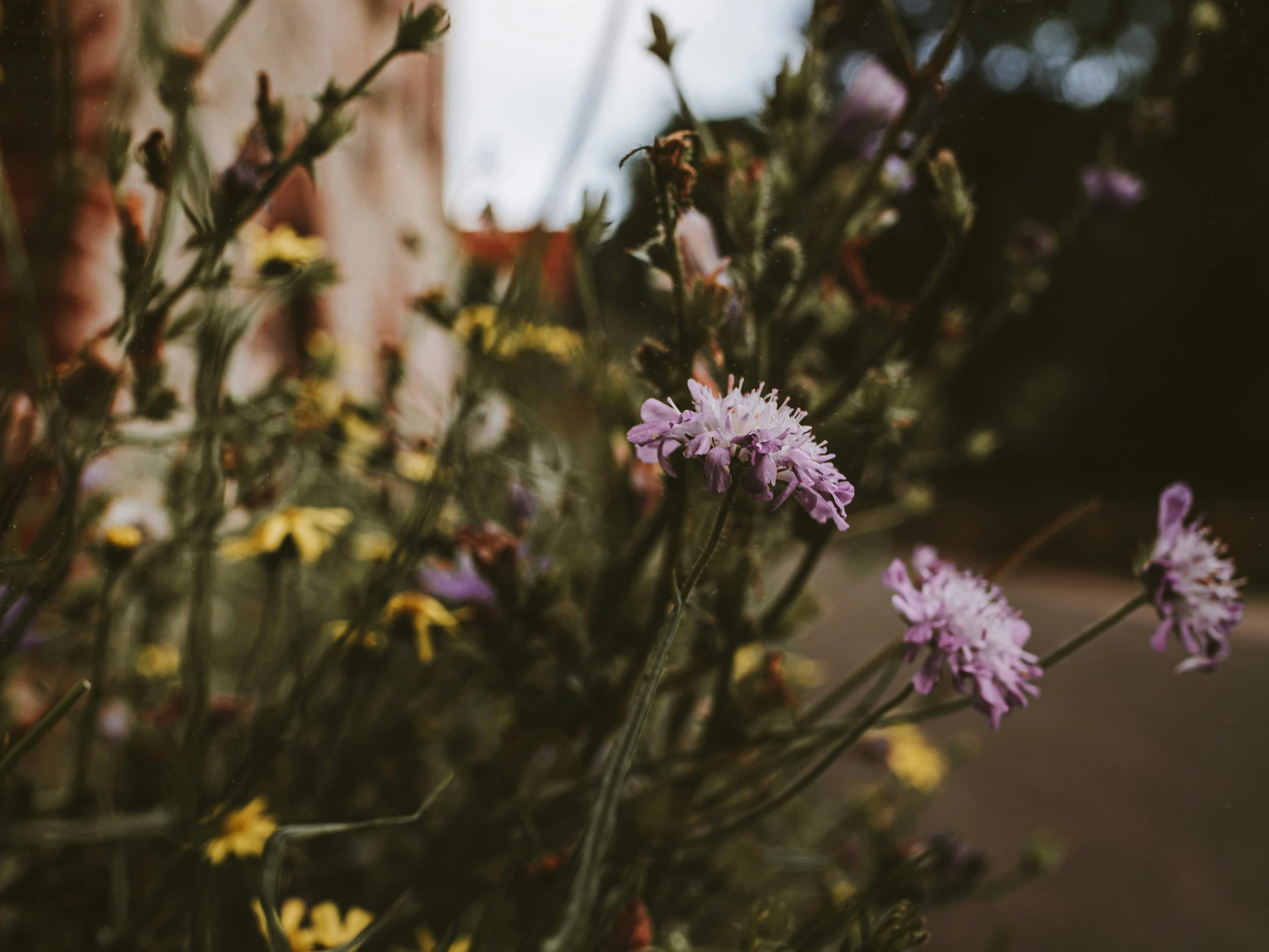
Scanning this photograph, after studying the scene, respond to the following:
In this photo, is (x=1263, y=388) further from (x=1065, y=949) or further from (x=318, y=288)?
(x=318, y=288)

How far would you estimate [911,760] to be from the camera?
0.67 metres

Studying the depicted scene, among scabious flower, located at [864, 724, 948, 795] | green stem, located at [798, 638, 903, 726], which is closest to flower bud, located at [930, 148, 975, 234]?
green stem, located at [798, 638, 903, 726]

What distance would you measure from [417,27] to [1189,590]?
0.33 m

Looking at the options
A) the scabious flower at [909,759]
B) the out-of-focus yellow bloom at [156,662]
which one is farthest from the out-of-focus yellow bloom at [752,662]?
the out-of-focus yellow bloom at [156,662]

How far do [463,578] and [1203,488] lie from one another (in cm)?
361

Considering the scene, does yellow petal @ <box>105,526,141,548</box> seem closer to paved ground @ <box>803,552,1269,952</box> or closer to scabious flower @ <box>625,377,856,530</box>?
scabious flower @ <box>625,377,856,530</box>

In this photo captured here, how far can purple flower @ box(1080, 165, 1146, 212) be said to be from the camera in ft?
1.70

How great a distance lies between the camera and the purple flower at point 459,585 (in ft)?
1.24

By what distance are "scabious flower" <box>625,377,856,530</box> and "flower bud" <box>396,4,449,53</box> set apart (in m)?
0.17

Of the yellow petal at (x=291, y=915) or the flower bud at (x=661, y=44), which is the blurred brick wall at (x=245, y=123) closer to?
the flower bud at (x=661, y=44)

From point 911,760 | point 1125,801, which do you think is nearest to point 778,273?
point 911,760

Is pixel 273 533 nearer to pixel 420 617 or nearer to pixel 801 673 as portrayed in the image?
pixel 420 617

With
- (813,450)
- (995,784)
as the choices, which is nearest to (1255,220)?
(813,450)

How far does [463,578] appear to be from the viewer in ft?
1.29
